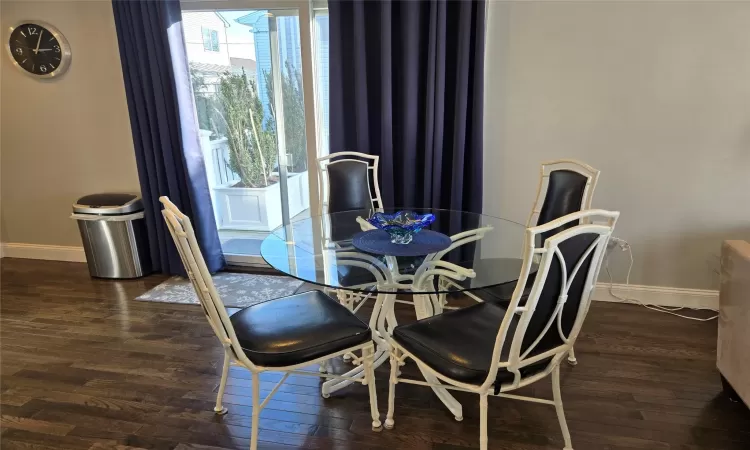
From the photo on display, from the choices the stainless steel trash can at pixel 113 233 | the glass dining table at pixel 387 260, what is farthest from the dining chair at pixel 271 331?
the stainless steel trash can at pixel 113 233

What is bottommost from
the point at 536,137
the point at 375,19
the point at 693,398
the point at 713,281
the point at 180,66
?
the point at 693,398

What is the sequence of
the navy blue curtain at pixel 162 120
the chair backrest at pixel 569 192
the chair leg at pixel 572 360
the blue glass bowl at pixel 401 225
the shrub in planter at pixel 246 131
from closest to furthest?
the blue glass bowl at pixel 401 225 → the chair backrest at pixel 569 192 → the chair leg at pixel 572 360 → the navy blue curtain at pixel 162 120 → the shrub in planter at pixel 246 131

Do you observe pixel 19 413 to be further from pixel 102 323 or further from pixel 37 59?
pixel 37 59

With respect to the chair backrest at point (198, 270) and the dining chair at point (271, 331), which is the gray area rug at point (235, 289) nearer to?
the dining chair at point (271, 331)

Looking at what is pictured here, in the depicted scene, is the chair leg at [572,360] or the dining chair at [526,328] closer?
the dining chair at [526,328]

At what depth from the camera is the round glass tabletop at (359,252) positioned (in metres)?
1.80

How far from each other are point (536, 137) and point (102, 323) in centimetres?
302

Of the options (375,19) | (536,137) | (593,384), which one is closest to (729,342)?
(593,384)

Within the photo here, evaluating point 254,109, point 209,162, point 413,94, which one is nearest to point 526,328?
point 413,94

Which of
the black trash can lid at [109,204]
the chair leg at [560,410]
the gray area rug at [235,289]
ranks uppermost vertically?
the black trash can lid at [109,204]

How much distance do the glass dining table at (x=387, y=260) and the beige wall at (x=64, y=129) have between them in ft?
7.32

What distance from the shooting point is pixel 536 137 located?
3.02 metres

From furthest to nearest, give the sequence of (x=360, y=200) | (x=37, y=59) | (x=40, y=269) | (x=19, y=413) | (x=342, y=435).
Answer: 1. (x=40, y=269)
2. (x=37, y=59)
3. (x=360, y=200)
4. (x=19, y=413)
5. (x=342, y=435)

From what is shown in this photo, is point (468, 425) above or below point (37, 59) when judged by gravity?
below
